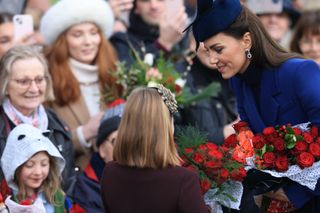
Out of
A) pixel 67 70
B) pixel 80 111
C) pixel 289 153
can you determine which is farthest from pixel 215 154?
pixel 67 70

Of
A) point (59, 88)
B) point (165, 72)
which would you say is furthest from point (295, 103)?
point (59, 88)

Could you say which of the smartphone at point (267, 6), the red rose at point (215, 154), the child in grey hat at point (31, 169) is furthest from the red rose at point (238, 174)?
the smartphone at point (267, 6)

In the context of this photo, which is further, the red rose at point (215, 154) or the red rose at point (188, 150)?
the red rose at point (188, 150)

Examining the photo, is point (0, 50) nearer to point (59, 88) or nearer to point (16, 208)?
point (59, 88)

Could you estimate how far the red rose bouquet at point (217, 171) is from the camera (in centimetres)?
471

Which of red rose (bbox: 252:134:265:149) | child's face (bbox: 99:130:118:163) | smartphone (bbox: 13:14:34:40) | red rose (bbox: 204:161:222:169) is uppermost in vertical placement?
smartphone (bbox: 13:14:34:40)

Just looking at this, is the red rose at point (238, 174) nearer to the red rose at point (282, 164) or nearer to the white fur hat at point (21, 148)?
the red rose at point (282, 164)

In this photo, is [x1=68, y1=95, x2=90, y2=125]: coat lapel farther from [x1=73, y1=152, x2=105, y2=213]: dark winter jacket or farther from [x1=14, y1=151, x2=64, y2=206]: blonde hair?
[x1=14, y1=151, x2=64, y2=206]: blonde hair

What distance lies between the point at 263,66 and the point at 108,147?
71.5 inches

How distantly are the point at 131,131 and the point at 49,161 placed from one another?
1374mm

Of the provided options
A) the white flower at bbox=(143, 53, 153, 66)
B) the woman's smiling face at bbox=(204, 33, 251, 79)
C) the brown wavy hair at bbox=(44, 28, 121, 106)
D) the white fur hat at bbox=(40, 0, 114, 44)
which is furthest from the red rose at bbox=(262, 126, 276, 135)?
the white fur hat at bbox=(40, 0, 114, 44)

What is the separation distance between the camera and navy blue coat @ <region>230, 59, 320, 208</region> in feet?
15.3

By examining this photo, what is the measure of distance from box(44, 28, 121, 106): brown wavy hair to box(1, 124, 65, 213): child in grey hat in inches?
43.4

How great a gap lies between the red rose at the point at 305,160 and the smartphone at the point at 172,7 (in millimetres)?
2742
